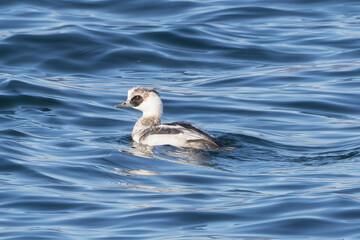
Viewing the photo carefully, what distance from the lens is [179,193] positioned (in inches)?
404

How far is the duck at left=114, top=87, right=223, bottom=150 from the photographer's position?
12711 mm

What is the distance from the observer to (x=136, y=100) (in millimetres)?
14414

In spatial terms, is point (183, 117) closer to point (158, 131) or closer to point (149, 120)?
point (149, 120)

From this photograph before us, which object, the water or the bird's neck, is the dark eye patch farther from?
the water

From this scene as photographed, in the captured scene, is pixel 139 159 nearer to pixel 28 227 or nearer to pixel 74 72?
pixel 28 227

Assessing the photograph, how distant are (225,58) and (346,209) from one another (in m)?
10.3

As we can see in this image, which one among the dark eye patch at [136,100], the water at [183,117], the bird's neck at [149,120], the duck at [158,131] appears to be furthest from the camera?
the dark eye patch at [136,100]

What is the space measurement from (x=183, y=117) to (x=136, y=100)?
152 cm

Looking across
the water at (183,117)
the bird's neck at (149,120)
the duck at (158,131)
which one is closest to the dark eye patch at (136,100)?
the duck at (158,131)

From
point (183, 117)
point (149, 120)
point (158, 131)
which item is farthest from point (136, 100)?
point (183, 117)

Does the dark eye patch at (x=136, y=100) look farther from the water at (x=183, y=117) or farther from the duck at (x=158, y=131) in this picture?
the water at (x=183, y=117)

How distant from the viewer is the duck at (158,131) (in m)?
12.7

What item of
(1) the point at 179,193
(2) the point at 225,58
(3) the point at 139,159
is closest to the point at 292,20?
(2) the point at 225,58

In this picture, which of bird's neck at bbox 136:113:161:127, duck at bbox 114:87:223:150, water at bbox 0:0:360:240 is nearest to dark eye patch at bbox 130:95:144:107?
duck at bbox 114:87:223:150
